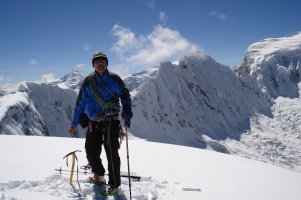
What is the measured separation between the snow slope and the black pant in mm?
492

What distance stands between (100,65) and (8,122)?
60.1 m

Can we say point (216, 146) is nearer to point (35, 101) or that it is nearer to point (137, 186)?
point (35, 101)

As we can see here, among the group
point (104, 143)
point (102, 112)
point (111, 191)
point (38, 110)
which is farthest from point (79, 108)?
point (38, 110)

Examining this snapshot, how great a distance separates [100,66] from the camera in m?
6.65

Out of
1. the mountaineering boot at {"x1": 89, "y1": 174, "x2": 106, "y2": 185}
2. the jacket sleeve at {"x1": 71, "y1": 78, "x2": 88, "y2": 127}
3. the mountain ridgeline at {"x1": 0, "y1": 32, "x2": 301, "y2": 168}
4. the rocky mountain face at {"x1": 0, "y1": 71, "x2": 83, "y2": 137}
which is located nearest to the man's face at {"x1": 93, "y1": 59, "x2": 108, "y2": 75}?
the jacket sleeve at {"x1": 71, "y1": 78, "x2": 88, "y2": 127}

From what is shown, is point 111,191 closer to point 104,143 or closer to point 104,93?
point 104,143

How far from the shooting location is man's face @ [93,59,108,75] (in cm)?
664

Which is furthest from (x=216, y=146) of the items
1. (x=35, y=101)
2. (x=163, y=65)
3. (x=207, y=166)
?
(x=207, y=166)

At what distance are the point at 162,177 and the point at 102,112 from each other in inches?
88.7

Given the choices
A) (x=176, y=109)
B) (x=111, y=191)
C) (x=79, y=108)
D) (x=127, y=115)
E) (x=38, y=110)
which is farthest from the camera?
(x=176, y=109)

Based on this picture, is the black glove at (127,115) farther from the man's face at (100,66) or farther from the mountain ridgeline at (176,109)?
the mountain ridgeline at (176,109)

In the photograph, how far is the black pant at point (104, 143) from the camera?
6539 mm

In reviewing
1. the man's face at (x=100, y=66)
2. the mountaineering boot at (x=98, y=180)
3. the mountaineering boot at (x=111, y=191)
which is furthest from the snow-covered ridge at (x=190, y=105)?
the mountaineering boot at (x=111, y=191)

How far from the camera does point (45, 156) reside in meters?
9.28
